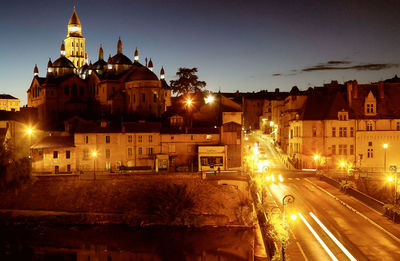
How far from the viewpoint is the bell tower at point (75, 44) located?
9225 cm

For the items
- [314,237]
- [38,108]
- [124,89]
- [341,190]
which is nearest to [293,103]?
[341,190]

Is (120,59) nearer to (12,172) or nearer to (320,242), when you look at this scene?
(12,172)

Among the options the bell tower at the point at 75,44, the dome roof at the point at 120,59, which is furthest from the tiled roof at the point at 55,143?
the bell tower at the point at 75,44

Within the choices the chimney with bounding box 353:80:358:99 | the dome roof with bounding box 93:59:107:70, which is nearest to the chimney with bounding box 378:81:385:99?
the chimney with bounding box 353:80:358:99

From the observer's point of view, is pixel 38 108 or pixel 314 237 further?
pixel 38 108

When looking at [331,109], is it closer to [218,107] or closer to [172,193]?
[218,107]

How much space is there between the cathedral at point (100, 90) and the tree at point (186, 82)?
9.17 feet

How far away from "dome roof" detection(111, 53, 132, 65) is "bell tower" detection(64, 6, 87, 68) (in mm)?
20183

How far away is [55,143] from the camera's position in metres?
49.6

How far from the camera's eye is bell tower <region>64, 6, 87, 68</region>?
9225 centimetres

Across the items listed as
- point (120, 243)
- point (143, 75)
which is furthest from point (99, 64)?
point (120, 243)

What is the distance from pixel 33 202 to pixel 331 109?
117 ft

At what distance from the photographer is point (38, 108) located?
7575cm

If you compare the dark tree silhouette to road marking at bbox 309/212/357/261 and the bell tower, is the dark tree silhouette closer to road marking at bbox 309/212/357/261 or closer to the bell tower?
road marking at bbox 309/212/357/261
